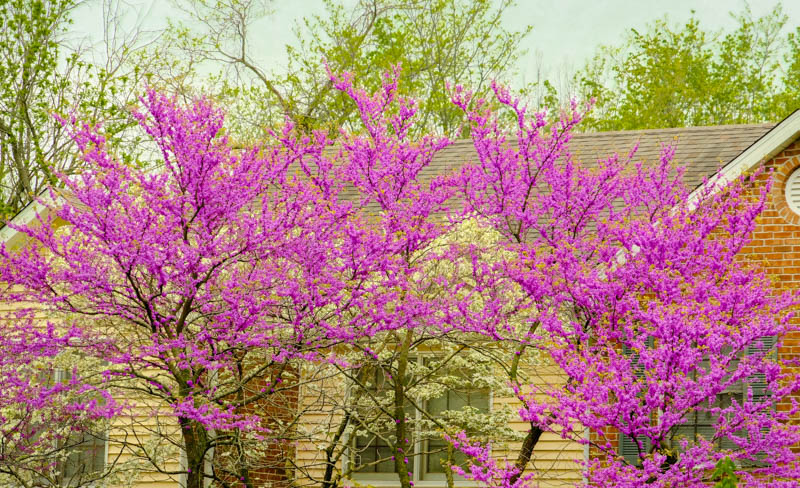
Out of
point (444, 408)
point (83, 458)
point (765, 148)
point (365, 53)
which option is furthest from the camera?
point (365, 53)

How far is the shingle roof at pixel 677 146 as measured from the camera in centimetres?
1485

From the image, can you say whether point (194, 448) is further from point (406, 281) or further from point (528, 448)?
point (528, 448)

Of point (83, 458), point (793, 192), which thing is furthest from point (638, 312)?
point (83, 458)

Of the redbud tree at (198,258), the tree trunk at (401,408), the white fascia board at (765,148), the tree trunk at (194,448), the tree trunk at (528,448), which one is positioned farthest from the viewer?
the white fascia board at (765,148)

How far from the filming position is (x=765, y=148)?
11836mm

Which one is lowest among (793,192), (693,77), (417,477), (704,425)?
(417,477)

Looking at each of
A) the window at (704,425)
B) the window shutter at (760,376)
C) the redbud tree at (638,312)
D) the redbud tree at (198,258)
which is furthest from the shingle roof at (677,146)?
the redbud tree at (198,258)

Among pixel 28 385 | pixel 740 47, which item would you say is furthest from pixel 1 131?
pixel 740 47

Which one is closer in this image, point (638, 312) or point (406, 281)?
point (638, 312)

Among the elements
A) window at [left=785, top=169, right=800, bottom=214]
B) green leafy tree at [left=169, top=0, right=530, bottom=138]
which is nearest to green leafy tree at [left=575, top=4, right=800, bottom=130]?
green leafy tree at [left=169, top=0, right=530, bottom=138]

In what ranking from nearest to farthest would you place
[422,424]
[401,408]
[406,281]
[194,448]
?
[194,448] → [406,281] → [401,408] → [422,424]

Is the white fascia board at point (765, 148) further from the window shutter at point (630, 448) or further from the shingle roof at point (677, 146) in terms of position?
the window shutter at point (630, 448)

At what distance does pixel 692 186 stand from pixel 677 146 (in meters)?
1.89

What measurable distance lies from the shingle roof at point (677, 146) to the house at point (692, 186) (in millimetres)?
16
